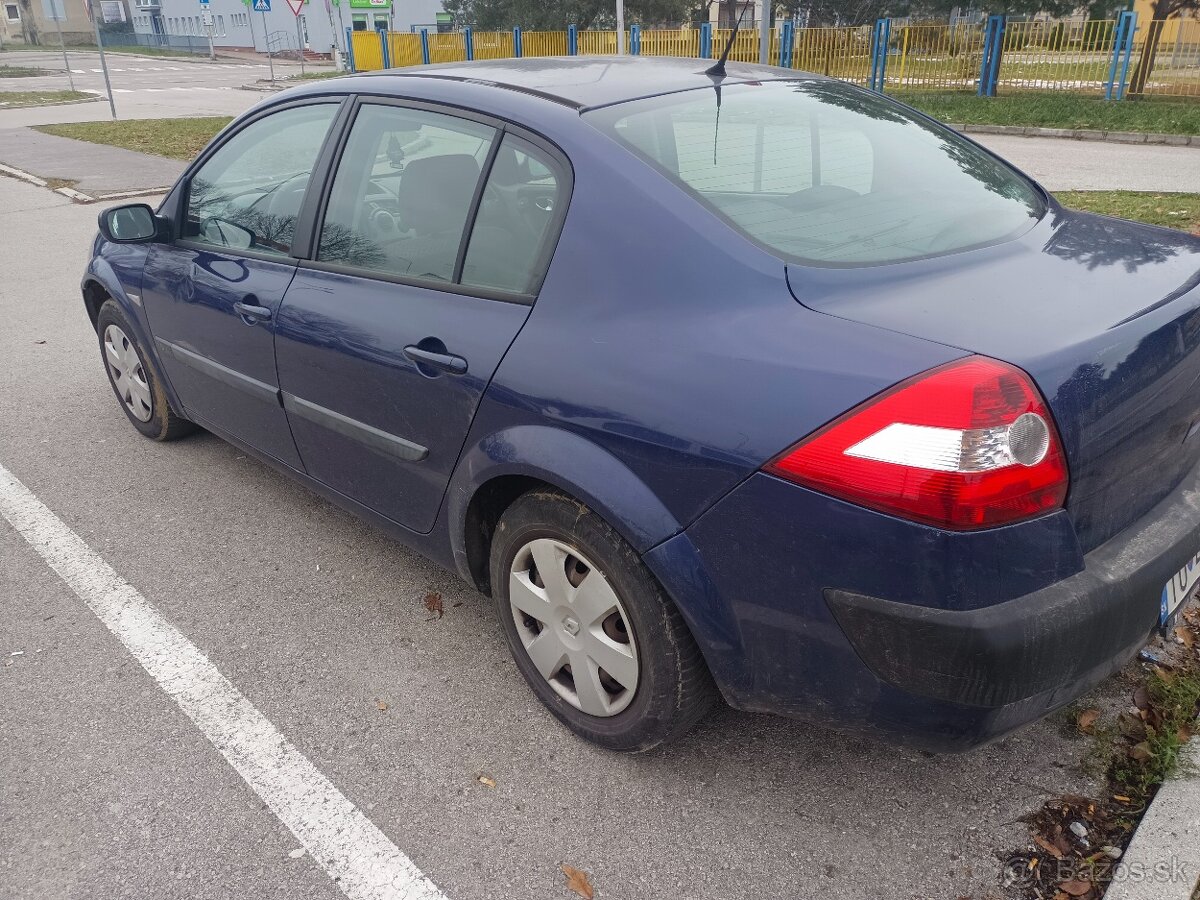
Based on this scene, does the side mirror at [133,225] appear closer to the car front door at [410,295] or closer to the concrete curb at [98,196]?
the car front door at [410,295]

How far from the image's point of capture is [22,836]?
2.31 m

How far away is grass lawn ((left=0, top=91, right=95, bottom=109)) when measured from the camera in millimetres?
24750

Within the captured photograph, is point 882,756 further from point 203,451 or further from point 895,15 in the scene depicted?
point 895,15

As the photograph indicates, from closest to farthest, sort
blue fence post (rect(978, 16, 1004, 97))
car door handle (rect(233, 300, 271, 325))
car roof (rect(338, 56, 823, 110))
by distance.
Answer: car roof (rect(338, 56, 823, 110))
car door handle (rect(233, 300, 271, 325))
blue fence post (rect(978, 16, 1004, 97))

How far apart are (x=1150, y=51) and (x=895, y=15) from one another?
23.4 meters

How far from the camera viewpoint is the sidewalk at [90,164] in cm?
1173

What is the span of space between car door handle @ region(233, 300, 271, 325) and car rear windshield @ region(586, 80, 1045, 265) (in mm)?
1348

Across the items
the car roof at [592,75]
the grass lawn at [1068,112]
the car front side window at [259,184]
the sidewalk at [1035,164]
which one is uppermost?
the car roof at [592,75]

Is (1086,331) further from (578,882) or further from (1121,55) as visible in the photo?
(1121,55)

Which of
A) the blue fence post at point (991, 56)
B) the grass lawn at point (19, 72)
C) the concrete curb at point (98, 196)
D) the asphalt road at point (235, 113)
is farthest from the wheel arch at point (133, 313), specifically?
the grass lawn at point (19, 72)

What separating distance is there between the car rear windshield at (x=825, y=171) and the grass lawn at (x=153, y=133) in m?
12.7

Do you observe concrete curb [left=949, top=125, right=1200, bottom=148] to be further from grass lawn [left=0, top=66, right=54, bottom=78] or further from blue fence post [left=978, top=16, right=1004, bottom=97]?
grass lawn [left=0, top=66, right=54, bottom=78]

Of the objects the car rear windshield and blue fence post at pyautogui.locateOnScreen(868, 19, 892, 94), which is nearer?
the car rear windshield

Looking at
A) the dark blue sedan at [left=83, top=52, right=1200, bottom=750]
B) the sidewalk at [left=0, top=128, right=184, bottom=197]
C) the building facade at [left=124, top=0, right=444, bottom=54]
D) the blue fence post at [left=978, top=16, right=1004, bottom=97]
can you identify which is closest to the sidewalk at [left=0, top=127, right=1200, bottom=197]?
the sidewalk at [left=0, top=128, right=184, bottom=197]
